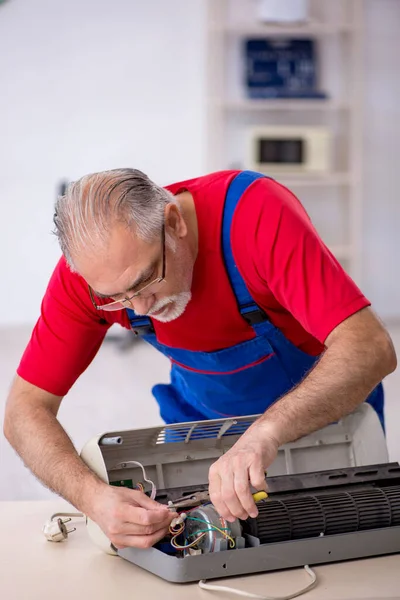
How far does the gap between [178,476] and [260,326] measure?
1.28 ft

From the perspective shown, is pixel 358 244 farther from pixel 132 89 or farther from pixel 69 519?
pixel 69 519

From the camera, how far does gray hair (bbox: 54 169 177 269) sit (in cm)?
163

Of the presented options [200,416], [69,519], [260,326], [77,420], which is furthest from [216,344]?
[77,420]

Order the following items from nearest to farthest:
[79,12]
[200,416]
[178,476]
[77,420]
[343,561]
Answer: [343,561], [178,476], [200,416], [77,420], [79,12]

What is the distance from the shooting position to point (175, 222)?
178 centimetres

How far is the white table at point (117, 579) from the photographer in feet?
4.66

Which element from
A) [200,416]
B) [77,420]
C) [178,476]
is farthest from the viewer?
[77,420]

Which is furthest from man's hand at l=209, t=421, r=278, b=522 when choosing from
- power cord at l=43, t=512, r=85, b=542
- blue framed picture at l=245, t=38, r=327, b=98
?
blue framed picture at l=245, t=38, r=327, b=98

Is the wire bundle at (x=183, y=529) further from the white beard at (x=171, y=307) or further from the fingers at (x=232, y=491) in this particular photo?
the white beard at (x=171, y=307)

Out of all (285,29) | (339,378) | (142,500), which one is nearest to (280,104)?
(285,29)

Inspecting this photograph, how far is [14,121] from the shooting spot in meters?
6.65

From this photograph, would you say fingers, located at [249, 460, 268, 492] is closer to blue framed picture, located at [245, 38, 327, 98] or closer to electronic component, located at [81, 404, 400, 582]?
electronic component, located at [81, 404, 400, 582]

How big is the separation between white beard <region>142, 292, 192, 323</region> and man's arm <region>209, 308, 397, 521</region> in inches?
13.8

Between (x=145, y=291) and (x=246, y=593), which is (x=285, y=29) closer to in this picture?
(x=145, y=291)
